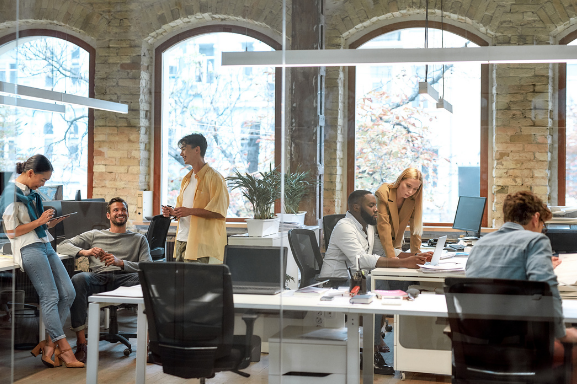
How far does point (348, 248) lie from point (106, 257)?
5.17 ft

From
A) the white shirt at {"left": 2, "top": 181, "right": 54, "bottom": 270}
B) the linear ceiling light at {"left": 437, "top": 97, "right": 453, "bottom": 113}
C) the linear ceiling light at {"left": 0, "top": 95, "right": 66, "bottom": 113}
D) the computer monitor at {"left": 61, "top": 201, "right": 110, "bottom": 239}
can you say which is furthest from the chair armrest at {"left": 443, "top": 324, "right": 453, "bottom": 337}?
the linear ceiling light at {"left": 0, "top": 95, "right": 66, "bottom": 113}

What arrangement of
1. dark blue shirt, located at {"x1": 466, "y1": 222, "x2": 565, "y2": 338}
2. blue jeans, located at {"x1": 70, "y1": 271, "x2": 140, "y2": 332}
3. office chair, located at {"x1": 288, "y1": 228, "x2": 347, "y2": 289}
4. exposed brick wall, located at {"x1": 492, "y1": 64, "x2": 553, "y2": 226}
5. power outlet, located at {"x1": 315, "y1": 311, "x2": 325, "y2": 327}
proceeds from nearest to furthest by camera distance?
dark blue shirt, located at {"x1": 466, "y1": 222, "x2": 565, "y2": 338}
exposed brick wall, located at {"x1": 492, "y1": 64, "x2": 553, "y2": 226}
power outlet, located at {"x1": 315, "y1": 311, "x2": 325, "y2": 327}
blue jeans, located at {"x1": 70, "y1": 271, "x2": 140, "y2": 332}
office chair, located at {"x1": 288, "y1": 228, "x2": 347, "y2": 289}

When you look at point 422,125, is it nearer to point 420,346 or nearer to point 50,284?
point 420,346

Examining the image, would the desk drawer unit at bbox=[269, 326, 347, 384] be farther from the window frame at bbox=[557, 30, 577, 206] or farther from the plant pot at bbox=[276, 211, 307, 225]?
the window frame at bbox=[557, 30, 577, 206]

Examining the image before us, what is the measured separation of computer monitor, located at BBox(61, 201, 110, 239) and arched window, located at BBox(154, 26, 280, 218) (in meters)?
0.37

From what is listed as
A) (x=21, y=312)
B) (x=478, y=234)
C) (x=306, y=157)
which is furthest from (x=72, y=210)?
(x=478, y=234)

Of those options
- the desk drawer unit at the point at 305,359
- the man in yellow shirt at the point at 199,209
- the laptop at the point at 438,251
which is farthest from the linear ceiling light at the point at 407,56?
the desk drawer unit at the point at 305,359

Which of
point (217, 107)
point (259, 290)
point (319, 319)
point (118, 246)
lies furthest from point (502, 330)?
point (118, 246)

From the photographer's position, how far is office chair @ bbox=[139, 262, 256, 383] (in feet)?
10.4

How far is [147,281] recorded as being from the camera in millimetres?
3164

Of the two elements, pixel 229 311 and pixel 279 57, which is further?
pixel 279 57

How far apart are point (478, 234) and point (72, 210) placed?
259 centimetres

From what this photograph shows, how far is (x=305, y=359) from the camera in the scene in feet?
12.1

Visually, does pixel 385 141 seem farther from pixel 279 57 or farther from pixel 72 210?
pixel 72 210
